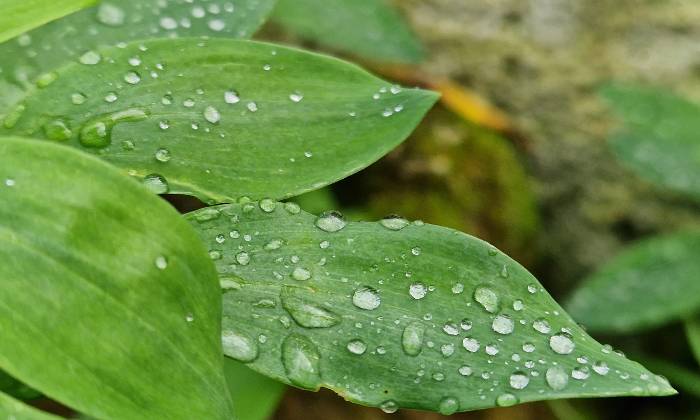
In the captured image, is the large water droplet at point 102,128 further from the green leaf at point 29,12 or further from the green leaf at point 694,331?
the green leaf at point 694,331

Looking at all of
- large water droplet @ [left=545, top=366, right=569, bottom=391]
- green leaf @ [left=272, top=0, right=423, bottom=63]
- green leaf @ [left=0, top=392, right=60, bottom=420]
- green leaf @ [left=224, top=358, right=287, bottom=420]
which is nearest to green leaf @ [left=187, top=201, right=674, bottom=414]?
large water droplet @ [left=545, top=366, right=569, bottom=391]

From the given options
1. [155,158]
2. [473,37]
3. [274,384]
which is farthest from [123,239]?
[473,37]

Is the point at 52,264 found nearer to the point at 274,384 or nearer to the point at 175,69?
the point at 175,69

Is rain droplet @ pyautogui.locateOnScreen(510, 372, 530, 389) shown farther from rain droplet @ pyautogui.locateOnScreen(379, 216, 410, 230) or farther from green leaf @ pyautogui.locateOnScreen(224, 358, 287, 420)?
green leaf @ pyautogui.locateOnScreen(224, 358, 287, 420)

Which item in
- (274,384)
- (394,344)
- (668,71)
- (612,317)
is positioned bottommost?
(612,317)

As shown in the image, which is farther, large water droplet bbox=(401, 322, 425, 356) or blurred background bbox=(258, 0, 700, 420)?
blurred background bbox=(258, 0, 700, 420)

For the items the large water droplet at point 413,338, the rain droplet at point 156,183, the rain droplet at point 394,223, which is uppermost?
the rain droplet at point 394,223

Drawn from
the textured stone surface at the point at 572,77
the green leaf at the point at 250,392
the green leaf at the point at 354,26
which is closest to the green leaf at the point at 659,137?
the textured stone surface at the point at 572,77
